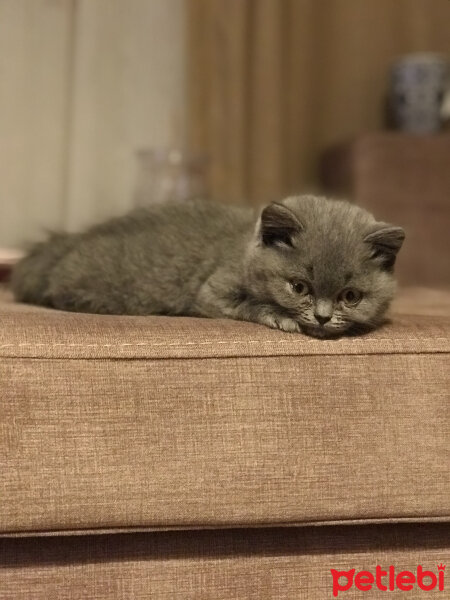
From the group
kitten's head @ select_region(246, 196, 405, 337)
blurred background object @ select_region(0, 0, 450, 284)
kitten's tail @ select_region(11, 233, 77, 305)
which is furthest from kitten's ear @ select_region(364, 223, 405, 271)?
blurred background object @ select_region(0, 0, 450, 284)

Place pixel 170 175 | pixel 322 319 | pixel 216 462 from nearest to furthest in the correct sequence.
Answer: pixel 216 462 → pixel 322 319 → pixel 170 175

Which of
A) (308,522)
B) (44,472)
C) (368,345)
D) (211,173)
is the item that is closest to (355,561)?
(308,522)

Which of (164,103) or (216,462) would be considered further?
(164,103)

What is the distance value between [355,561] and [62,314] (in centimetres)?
56

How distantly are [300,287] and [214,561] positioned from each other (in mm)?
439

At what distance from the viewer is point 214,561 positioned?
0.97 m

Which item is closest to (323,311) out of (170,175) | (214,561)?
(214,561)

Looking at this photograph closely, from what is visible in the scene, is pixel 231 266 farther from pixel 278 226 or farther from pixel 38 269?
pixel 38 269

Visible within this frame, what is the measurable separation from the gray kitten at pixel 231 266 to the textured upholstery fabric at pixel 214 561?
30 cm

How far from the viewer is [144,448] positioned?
0.94m

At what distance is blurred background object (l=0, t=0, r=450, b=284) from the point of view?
2.35 meters

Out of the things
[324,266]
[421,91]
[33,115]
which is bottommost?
[324,266]

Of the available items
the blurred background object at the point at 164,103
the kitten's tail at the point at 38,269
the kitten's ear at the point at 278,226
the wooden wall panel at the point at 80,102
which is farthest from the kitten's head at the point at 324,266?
the wooden wall panel at the point at 80,102

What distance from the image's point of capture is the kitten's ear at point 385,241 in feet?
3.84
